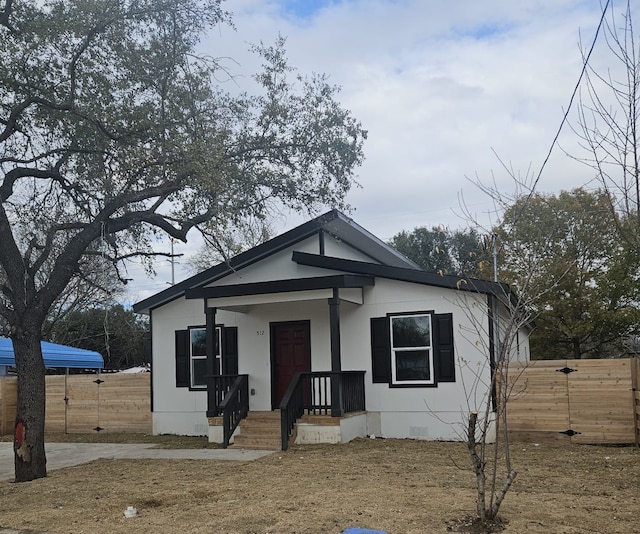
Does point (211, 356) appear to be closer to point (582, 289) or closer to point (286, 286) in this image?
point (286, 286)

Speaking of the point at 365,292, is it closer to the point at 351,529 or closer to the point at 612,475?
the point at 612,475

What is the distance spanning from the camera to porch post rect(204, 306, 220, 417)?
12.8 m

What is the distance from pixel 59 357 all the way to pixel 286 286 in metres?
14.1

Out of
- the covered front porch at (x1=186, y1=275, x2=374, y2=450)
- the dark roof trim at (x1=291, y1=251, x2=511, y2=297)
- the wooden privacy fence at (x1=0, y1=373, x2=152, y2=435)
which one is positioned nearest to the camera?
the dark roof trim at (x1=291, y1=251, x2=511, y2=297)

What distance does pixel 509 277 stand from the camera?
22.2 meters

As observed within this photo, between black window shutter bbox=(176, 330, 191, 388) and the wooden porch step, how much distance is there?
8.48 ft

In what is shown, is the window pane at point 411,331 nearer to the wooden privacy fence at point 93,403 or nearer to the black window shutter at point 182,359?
the black window shutter at point 182,359

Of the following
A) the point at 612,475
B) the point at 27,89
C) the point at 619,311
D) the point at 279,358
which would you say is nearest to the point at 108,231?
the point at 27,89

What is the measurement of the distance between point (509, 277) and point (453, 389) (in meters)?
11.0

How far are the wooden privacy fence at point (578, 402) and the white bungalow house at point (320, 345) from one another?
84 cm

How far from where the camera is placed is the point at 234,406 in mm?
12781

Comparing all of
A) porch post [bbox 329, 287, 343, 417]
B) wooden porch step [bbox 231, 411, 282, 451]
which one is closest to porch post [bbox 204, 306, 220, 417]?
wooden porch step [bbox 231, 411, 282, 451]

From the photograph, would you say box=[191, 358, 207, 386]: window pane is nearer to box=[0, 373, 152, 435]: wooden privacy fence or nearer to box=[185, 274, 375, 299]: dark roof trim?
box=[0, 373, 152, 435]: wooden privacy fence

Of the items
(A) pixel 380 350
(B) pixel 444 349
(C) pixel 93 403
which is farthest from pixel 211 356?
(B) pixel 444 349
